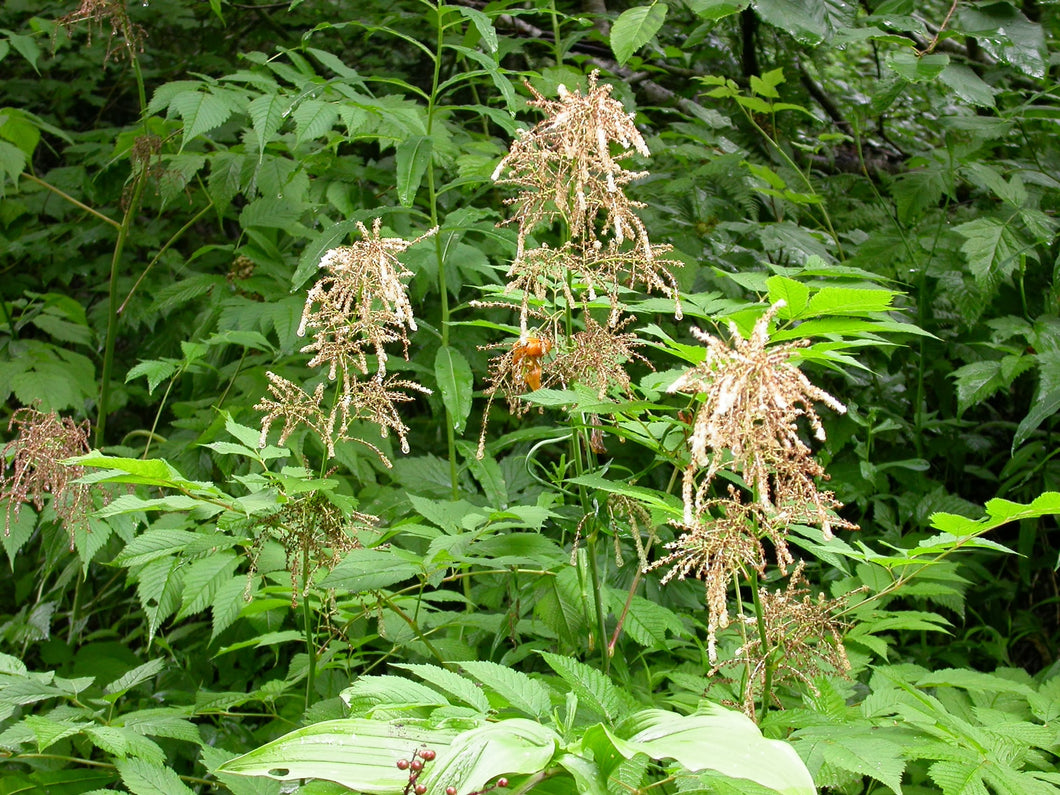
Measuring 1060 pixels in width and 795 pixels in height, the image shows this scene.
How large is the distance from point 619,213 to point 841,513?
1.90 m

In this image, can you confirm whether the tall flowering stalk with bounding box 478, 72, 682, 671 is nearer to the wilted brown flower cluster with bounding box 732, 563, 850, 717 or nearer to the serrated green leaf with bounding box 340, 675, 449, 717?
the wilted brown flower cluster with bounding box 732, 563, 850, 717

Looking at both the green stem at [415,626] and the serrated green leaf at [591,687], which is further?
the green stem at [415,626]

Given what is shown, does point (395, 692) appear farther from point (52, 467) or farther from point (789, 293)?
point (52, 467)

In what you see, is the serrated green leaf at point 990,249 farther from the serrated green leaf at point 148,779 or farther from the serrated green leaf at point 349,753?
the serrated green leaf at point 148,779

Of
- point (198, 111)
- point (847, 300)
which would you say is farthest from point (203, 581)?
point (198, 111)

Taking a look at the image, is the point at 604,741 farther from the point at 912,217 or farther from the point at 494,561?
the point at 912,217

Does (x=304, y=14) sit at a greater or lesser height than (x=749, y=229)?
greater

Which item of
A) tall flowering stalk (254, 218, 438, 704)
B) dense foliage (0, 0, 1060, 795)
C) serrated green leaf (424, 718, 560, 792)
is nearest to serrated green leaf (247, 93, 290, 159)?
dense foliage (0, 0, 1060, 795)

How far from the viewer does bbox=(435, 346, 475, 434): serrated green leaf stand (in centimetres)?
173

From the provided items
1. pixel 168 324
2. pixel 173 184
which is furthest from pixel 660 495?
pixel 168 324

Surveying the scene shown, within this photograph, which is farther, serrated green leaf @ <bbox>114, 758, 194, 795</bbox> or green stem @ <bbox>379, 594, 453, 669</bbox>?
green stem @ <bbox>379, 594, 453, 669</bbox>

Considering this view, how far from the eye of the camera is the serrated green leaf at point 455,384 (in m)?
1.73

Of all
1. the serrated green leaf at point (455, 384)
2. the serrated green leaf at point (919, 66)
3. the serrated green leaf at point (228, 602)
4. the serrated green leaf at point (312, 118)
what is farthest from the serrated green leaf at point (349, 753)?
the serrated green leaf at point (919, 66)

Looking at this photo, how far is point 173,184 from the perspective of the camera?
8.29ft
